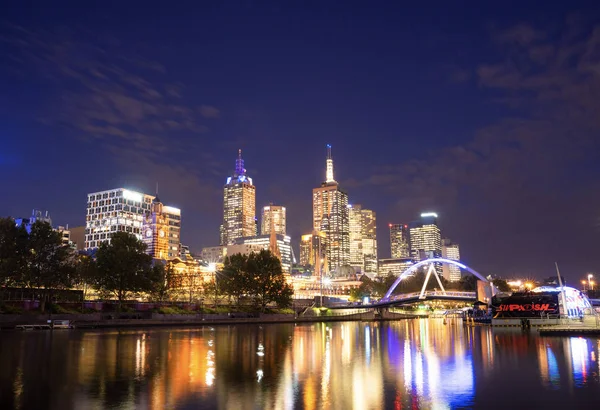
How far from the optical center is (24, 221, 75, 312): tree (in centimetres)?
9800

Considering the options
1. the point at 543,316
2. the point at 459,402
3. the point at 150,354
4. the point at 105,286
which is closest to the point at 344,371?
the point at 459,402

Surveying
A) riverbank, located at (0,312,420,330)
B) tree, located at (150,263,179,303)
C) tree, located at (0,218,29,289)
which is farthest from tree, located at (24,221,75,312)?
tree, located at (150,263,179,303)

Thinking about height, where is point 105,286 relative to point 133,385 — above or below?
above

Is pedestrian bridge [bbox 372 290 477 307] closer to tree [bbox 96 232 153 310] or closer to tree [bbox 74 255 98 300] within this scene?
tree [bbox 96 232 153 310]

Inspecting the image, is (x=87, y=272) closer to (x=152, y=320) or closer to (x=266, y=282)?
(x=152, y=320)

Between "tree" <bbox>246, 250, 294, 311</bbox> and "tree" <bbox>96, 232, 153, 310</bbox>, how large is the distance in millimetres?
36726

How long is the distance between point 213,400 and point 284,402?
3.13 meters

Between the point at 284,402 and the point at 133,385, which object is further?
the point at 133,385

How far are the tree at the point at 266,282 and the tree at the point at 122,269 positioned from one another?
36.7 metres

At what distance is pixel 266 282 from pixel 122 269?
4797 cm

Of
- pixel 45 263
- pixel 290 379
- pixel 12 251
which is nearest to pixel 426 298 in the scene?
pixel 45 263

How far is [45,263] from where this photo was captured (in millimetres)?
101062

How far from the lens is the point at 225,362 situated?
3841cm

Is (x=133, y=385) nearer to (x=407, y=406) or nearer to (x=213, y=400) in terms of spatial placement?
(x=213, y=400)
